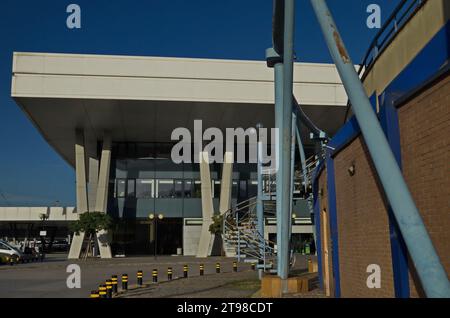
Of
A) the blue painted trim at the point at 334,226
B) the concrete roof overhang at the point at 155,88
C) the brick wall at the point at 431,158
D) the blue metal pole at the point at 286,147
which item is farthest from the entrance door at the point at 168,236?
the brick wall at the point at 431,158

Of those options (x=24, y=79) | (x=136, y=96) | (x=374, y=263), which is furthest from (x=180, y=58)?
(x=374, y=263)

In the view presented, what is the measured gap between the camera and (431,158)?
21.1 feet

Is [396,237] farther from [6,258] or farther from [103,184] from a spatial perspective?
[103,184]

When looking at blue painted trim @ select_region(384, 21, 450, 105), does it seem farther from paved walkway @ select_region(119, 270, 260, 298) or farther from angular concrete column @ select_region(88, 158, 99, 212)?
angular concrete column @ select_region(88, 158, 99, 212)

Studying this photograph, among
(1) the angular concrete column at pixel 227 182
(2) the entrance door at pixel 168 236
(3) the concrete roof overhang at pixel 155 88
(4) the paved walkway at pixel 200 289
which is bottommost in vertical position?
(4) the paved walkway at pixel 200 289

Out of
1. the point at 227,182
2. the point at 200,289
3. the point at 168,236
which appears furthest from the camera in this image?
the point at 168,236

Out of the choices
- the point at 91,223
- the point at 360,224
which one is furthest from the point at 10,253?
the point at 360,224

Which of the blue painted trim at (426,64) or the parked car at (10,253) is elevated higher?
the blue painted trim at (426,64)

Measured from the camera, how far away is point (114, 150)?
45656 mm

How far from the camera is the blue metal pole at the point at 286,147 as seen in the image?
34.8ft

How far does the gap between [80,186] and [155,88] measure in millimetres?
11544

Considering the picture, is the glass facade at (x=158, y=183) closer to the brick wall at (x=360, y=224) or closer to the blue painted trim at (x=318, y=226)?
the blue painted trim at (x=318, y=226)

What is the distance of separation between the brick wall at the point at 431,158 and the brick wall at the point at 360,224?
4.15 ft

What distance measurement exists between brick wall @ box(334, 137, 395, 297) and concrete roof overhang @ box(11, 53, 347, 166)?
22786mm
